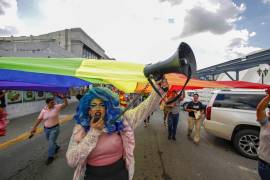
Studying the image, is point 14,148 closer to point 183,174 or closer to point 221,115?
point 183,174

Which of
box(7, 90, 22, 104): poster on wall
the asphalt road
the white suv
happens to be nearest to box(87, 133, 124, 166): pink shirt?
the asphalt road

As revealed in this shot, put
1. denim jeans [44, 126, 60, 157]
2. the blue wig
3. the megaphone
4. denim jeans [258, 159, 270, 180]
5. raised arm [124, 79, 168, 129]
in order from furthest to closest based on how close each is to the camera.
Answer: denim jeans [44, 126, 60, 157] < denim jeans [258, 159, 270, 180] < raised arm [124, 79, 168, 129] < the blue wig < the megaphone

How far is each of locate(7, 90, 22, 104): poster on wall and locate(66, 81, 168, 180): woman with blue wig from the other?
11847 millimetres

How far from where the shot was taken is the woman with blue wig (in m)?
1.83

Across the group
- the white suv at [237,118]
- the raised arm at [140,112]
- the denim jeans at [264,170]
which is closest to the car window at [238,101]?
the white suv at [237,118]

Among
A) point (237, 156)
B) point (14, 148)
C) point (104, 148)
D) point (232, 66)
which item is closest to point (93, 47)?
point (232, 66)

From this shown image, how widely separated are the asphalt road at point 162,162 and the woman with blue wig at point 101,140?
262cm

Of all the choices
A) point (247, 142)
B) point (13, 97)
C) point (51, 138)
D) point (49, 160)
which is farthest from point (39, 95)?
point (247, 142)

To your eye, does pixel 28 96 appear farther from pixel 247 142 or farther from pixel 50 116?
pixel 247 142

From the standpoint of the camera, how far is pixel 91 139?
181cm

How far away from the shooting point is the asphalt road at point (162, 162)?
4.42 metres

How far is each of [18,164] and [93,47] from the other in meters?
32.8

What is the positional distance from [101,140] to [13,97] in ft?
41.1

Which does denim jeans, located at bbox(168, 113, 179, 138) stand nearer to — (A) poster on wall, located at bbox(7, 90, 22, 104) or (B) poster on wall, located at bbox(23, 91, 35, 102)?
(A) poster on wall, located at bbox(7, 90, 22, 104)
